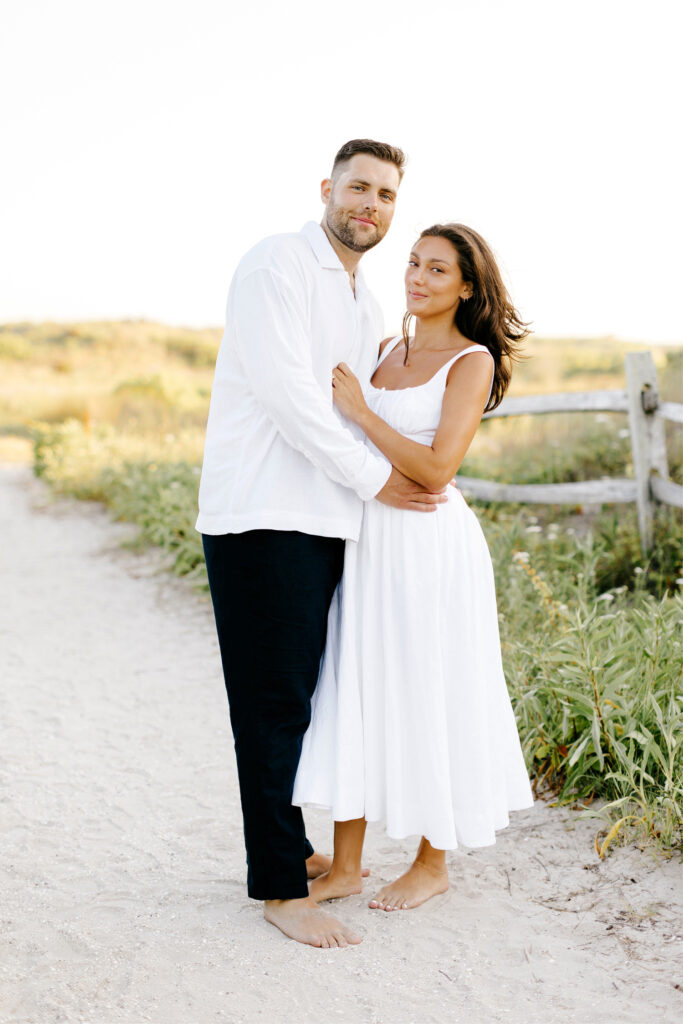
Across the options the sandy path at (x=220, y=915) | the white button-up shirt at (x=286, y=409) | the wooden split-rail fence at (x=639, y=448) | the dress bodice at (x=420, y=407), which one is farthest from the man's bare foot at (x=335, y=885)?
the wooden split-rail fence at (x=639, y=448)

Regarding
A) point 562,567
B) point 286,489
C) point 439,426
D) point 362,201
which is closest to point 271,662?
point 286,489

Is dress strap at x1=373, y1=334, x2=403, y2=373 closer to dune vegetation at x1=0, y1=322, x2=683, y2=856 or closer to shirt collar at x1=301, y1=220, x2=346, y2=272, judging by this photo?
shirt collar at x1=301, y1=220, x2=346, y2=272

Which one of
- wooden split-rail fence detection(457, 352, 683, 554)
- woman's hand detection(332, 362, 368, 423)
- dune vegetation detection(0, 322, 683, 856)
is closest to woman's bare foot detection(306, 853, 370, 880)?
dune vegetation detection(0, 322, 683, 856)

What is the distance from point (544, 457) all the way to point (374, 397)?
6.08 m

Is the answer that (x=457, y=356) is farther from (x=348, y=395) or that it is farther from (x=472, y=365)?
(x=348, y=395)

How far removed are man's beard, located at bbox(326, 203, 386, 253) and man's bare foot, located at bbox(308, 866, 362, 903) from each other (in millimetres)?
1923

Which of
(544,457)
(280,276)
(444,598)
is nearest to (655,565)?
(544,457)

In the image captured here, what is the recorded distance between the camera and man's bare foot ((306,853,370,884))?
10.5 feet

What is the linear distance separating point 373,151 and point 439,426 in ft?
2.64

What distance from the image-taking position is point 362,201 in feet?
8.93

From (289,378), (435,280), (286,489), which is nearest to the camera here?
(289,378)

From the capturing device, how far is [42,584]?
7.50 m

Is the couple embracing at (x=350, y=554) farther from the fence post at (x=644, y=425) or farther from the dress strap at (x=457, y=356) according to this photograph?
the fence post at (x=644, y=425)

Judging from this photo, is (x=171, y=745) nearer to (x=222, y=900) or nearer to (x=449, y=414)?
(x=222, y=900)
